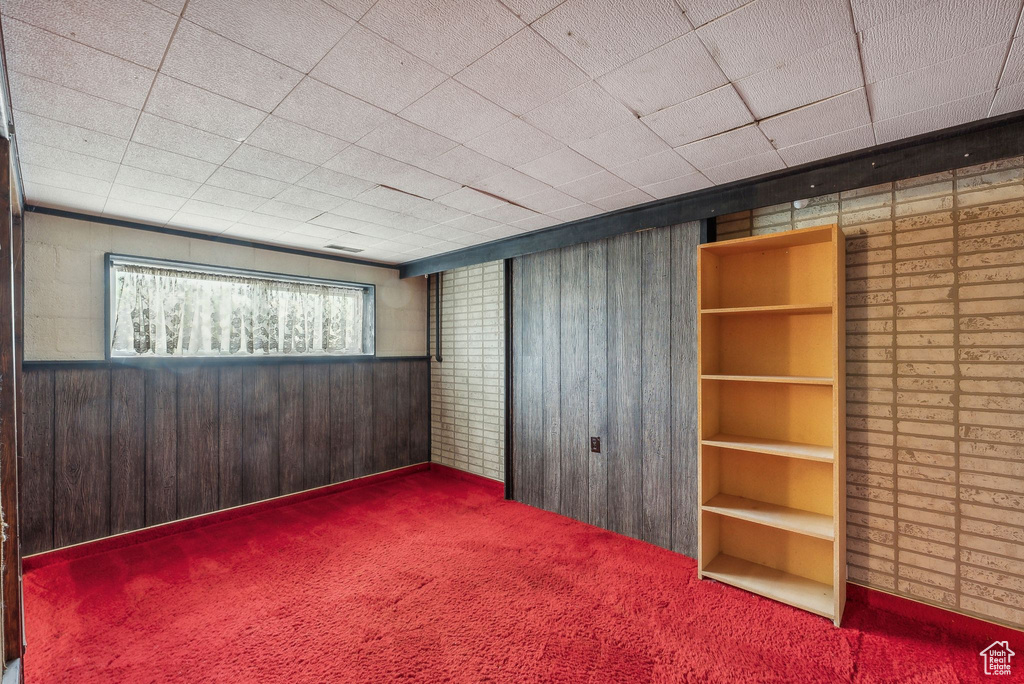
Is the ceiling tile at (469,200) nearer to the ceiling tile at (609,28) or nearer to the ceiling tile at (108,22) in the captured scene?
the ceiling tile at (609,28)

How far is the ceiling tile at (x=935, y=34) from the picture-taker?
143 cm

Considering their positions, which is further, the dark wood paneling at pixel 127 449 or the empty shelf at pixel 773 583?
the dark wood paneling at pixel 127 449

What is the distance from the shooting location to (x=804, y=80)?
71.2 inches

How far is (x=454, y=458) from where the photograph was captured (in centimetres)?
551

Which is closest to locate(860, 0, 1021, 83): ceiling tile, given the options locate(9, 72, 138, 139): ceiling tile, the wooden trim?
locate(9, 72, 138, 139): ceiling tile

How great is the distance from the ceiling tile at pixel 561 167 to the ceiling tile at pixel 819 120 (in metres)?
0.92

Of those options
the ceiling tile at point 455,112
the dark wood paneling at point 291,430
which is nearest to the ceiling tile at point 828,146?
the ceiling tile at point 455,112

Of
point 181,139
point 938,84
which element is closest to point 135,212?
point 181,139

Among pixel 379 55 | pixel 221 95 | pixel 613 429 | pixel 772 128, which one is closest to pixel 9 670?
pixel 221 95

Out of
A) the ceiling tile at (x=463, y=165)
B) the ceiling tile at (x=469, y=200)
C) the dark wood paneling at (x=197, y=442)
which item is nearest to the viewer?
the ceiling tile at (x=463, y=165)

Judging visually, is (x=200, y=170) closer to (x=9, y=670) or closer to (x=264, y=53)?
(x=264, y=53)

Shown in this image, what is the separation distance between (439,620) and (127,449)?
3.05 metres

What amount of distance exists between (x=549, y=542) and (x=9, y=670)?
2928 mm

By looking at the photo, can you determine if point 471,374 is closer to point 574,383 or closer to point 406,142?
point 574,383
